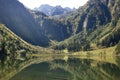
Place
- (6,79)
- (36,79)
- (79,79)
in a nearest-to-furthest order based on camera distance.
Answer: (6,79) < (36,79) < (79,79)

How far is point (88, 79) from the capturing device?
131 metres

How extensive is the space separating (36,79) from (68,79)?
15.9 m

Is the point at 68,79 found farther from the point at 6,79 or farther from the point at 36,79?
the point at 6,79

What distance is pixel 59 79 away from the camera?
124 meters

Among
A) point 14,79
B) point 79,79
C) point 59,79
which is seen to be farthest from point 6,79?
point 79,79

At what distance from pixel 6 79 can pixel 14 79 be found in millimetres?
4014

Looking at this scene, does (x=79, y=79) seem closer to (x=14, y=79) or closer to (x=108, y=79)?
(x=108, y=79)

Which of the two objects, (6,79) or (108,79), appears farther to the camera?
(108,79)

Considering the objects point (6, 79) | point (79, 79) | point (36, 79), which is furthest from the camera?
point (79, 79)

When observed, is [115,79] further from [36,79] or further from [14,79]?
[14,79]

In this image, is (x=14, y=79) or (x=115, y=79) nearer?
(x=14, y=79)

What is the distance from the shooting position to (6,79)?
113750 mm

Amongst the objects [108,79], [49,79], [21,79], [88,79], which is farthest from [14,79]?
[108,79]

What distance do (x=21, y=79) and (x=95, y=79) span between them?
120 feet
